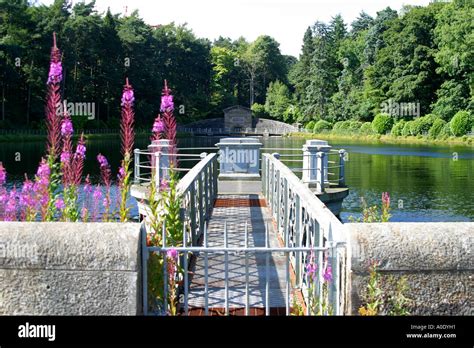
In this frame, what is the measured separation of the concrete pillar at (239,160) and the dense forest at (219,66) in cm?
4352

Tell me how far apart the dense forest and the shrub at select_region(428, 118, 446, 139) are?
221 centimetres

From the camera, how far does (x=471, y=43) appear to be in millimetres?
55094

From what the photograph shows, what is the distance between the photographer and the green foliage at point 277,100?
324ft

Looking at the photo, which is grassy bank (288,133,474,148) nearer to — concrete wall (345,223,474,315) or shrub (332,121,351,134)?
shrub (332,121,351,134)

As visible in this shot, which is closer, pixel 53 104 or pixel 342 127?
pixel 53 104

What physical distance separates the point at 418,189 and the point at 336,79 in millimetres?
66487

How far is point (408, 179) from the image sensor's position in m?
28.9

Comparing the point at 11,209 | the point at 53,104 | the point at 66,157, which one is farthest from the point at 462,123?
the point at 53,104

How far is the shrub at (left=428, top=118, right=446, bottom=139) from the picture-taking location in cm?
5531

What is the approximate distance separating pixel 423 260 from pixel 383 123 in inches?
2497

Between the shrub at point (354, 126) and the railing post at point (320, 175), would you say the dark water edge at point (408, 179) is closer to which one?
the railing post at point (320, 175)

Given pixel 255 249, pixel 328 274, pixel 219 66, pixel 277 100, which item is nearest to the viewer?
pixel 328 274

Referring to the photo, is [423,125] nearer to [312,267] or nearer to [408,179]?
[408,179]
